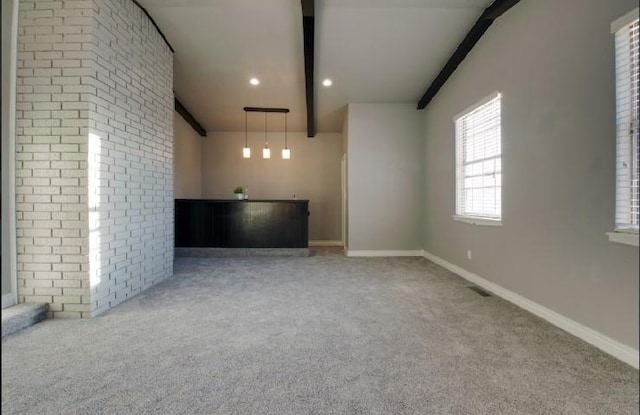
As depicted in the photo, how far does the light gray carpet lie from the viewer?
4.97ft

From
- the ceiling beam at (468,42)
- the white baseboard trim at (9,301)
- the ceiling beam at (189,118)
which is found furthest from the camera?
the ceiling beam at (189,118)

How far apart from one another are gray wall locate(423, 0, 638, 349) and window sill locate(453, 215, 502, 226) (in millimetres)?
64

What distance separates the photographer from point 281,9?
359 cm

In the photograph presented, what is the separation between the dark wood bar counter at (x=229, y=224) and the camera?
558 centimetres

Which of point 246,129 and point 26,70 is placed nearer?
point 26,70

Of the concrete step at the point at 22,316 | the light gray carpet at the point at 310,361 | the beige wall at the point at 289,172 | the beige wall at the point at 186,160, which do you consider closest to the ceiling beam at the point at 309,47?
the beige wall at the point at 289,172

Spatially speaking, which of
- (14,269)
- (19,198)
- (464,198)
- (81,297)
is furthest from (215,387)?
(464,198)

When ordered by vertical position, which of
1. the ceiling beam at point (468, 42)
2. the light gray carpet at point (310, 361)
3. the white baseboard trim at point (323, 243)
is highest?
the ceiling beam at point (468, 42)

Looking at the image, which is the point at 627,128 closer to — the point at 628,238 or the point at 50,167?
the point at 628,238

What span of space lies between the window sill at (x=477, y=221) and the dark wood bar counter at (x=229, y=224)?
2.77 metres

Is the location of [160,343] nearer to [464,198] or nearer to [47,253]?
[47,253]

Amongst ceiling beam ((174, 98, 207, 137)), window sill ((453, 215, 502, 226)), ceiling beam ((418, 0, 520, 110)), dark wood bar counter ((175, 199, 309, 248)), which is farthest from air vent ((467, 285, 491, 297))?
ceiling beam ((174, 98, 207, 137))

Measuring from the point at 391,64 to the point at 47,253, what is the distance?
14.7 ft

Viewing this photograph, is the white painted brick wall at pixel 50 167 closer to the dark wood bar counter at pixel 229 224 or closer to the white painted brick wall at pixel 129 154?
the white painted brick wall at pixel 129 154
